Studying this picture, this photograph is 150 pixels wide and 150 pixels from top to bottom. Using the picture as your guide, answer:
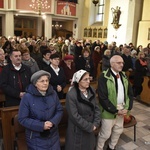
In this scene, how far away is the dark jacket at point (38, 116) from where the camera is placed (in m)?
2.27

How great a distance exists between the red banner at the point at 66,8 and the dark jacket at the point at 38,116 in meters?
14.8

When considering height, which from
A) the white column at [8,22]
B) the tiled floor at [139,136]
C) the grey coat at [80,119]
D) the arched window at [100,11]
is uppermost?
the arched window at [100,11]

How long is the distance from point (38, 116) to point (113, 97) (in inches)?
44.6

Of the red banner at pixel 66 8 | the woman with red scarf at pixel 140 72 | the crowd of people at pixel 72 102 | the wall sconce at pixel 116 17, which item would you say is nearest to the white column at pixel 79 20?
the red banner at pixel 66 8

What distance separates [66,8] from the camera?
16.5 m

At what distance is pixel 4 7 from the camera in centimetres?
1424

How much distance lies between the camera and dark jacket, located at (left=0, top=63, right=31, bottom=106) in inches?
123

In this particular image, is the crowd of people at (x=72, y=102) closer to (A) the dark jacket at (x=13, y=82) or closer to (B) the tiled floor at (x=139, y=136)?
(A) the dark jacket at (x=13, y=82)

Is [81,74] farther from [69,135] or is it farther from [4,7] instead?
[4,7]

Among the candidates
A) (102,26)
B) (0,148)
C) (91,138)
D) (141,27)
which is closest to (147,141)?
(91,138)

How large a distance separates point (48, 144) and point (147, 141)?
2.14 meters

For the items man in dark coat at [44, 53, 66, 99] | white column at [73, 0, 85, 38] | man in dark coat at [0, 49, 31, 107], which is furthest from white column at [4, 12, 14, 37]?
man in dark coat at [0, 49, 31, 107]

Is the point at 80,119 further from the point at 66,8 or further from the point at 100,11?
the point at 100,11

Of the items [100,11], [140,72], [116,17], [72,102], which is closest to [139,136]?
[72,102]
